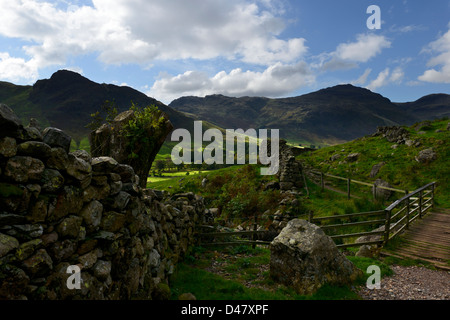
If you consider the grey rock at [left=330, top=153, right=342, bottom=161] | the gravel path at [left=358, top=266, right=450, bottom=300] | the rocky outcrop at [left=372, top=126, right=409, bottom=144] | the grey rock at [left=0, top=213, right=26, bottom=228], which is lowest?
the gravel path at [left=358, top=266, right=450, bottom=300]

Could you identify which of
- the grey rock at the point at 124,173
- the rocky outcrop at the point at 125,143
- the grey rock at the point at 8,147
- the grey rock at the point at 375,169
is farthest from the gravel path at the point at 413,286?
the grey rock at the point at 375,169

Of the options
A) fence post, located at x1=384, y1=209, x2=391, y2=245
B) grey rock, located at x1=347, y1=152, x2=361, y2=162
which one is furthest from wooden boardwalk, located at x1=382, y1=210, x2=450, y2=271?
grey rock, located at x1=347, y1=152, x2=361, y2=162

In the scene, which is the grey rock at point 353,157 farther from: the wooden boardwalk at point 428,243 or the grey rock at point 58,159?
the grey rock at point 58,159

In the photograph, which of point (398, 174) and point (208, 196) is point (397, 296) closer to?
point (398, 174)

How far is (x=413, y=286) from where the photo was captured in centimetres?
851

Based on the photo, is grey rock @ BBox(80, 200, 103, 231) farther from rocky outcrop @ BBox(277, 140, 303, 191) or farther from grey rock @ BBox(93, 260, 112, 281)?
rocky outcrop @ BBox(277, 140, 303, 191)

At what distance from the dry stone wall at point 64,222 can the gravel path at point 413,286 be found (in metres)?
6.87

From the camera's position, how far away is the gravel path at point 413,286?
780cm

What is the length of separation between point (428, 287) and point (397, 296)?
62.5 inches

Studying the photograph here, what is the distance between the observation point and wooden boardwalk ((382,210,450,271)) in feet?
34.9

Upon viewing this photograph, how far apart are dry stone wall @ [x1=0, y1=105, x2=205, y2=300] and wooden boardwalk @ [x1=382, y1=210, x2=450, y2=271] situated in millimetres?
11007

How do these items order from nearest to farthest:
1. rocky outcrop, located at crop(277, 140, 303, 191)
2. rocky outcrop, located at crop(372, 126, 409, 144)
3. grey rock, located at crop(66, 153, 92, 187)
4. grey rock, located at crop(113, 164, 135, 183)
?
1. grey rock, located at crop(66, 153, 92, 187)
2. grey rock, located at crop(113, 164, 135, 183)
3. rocky outcrop, located at crop(277, 140, 303, 191)
4. rocky outcrop, located at crop(372, 126, 409, 144)

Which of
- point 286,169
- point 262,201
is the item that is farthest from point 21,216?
point 286,169

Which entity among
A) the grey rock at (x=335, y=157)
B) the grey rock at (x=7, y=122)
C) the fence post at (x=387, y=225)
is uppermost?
the grey rock at (x=7, y=122)
